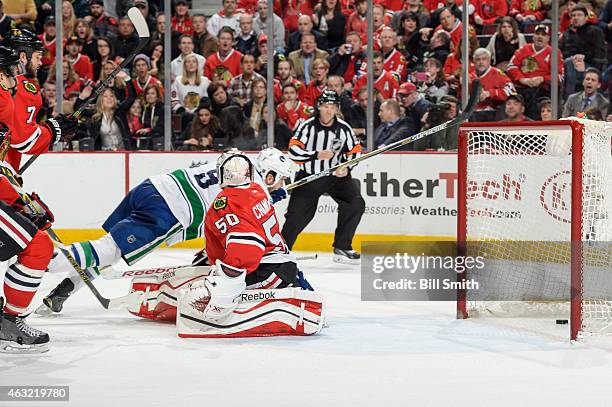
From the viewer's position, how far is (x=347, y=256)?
702 cm

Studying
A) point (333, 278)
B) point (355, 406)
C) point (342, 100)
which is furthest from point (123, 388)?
point (342, 100)

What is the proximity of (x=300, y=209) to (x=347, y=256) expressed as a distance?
46cm

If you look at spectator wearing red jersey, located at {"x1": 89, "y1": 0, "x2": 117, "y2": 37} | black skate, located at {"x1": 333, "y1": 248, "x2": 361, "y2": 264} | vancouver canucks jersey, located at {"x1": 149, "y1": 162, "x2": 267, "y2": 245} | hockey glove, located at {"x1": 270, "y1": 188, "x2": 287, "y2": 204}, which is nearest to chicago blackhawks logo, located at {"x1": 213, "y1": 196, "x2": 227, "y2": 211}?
vancouver canucks jersey, located at {"x1": 149, "y1": 162, "x2": 267, "y2": 245}

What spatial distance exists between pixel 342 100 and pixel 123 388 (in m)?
4.71

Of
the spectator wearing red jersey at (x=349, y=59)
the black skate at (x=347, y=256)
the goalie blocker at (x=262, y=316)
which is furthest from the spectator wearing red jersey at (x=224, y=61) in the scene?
the goalie blocker at (x=262, y=316)

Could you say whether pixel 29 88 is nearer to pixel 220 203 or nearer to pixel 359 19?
pixel 220 203

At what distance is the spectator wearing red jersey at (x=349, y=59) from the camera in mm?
7648

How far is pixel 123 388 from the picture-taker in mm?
3230

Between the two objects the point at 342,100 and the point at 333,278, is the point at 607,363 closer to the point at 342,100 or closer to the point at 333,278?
the point at 333,278

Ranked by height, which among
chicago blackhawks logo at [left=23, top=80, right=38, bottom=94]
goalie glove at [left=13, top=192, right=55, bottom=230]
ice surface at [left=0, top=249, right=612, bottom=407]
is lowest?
ice surface at [left=0, top=249, right=612, bottom=407]

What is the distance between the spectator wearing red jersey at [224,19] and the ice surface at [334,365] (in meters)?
3.74

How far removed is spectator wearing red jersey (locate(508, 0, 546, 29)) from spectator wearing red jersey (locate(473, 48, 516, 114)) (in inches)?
13.6

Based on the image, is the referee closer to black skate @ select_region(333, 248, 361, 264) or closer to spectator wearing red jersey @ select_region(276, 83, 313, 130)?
black skate @ select_region(333, 248, 361, 264)

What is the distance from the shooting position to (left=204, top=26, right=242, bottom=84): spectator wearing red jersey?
26.0ft
